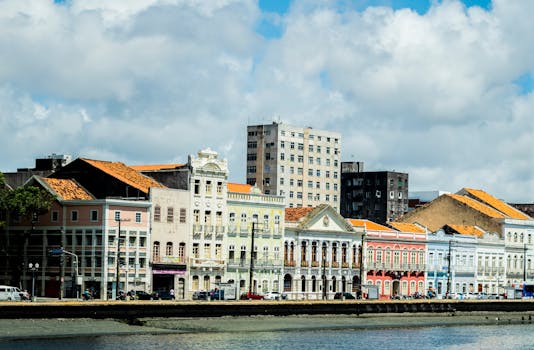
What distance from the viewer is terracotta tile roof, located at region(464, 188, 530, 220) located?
17706 centimetres

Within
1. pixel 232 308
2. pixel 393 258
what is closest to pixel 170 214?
pixel 232 308

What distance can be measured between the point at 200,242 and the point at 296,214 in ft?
55.5

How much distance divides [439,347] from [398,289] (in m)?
58.9

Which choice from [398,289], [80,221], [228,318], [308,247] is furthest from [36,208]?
[398,289]

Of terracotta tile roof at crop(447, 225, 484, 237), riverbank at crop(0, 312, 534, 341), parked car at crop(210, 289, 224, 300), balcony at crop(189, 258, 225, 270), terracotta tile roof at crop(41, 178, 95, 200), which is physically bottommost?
riverbank at crop(0, 312, 534, 341)

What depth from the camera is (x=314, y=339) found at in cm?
9525

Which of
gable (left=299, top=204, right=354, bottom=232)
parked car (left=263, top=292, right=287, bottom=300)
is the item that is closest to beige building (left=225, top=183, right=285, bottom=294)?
parked car (left=263, top=292, right=287, bottom=300)

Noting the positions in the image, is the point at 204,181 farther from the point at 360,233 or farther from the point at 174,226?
the point at 360,233

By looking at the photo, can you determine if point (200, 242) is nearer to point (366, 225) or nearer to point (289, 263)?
point (289, 263)

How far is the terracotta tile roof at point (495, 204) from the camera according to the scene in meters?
177

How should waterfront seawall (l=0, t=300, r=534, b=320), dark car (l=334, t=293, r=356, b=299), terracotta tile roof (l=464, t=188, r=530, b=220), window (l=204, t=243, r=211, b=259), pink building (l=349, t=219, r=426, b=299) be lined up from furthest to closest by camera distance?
terracotta tile roof (l=464, t=188, r=530, b=220), pink building (l=349, t=219, r=426, b=299), dark car (l=334, t=293, r=356, b=299), window (l=204, t=243, r=211, b=259), waterfront seawall (l=0, t=300, r=534, b=320)

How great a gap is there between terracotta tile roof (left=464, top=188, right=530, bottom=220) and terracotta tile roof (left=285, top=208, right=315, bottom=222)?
42346 mm

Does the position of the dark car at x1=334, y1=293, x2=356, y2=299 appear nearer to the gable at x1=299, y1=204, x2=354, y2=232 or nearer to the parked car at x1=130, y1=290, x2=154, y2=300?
the gable at x1=299, y1=204, x2=354, y2=232

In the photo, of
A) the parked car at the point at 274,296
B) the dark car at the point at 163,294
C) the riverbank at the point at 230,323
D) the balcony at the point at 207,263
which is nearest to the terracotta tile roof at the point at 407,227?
the riverbank at the point at 230,323
